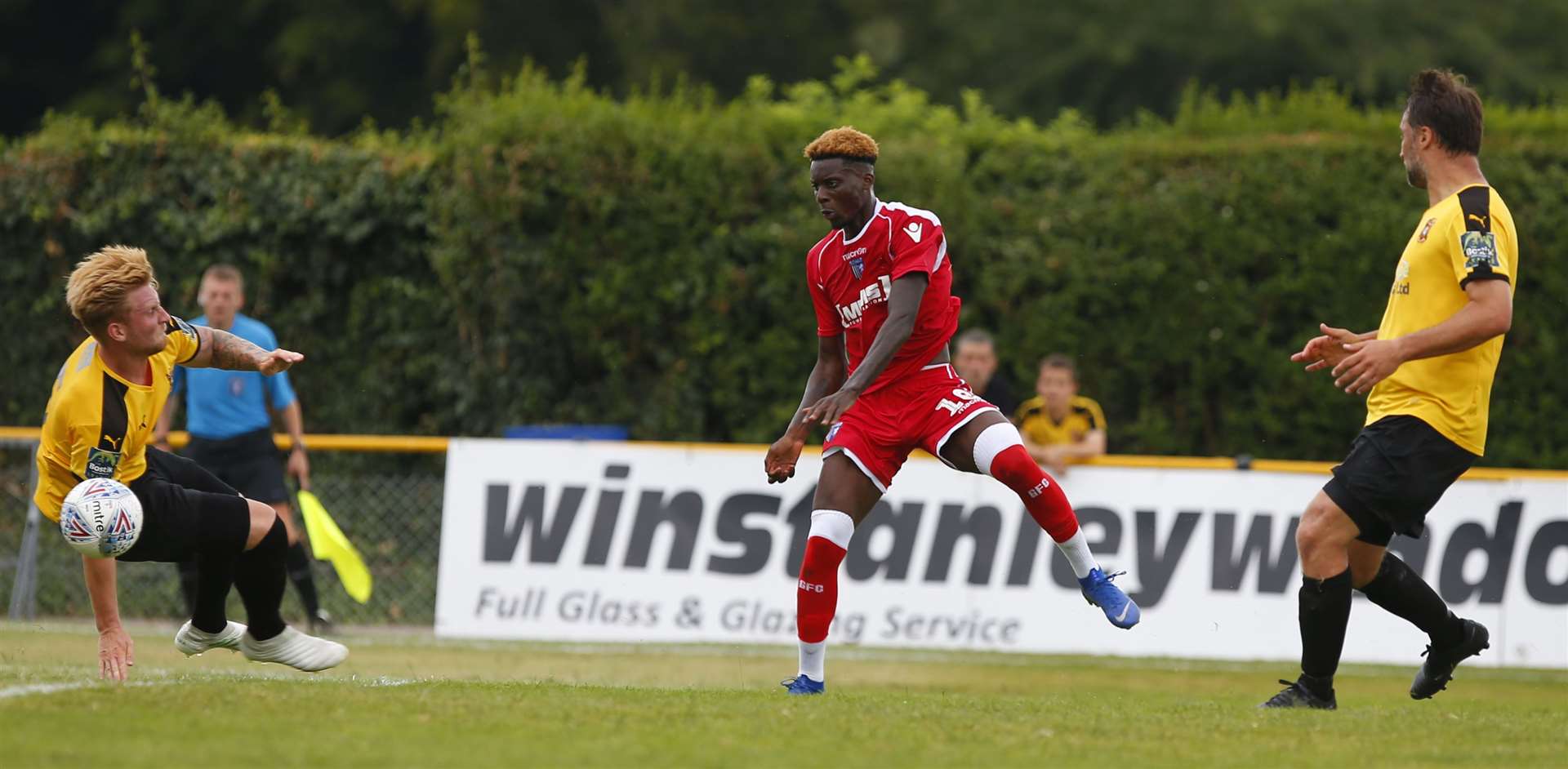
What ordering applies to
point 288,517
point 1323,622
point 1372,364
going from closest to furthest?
point 1372,364
point 1323,622
point 288,517

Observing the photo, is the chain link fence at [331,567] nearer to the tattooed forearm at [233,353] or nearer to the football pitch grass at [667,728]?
the football pitch grass at [667,728]

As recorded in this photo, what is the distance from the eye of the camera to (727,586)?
39.5 feet

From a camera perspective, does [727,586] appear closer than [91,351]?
No

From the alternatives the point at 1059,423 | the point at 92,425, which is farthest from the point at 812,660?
the point at 1059,423

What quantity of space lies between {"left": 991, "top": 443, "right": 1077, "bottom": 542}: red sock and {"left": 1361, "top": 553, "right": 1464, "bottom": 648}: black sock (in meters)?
1.23

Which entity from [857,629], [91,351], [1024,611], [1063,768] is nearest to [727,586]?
[857,629]

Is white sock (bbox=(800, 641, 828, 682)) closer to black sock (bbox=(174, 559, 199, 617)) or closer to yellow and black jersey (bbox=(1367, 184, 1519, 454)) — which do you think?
yellow and black jersey (bbox=(1367, 184, 1519, 454))

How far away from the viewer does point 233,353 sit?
722cm

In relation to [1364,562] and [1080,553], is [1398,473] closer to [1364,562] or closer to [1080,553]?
[1364,562]

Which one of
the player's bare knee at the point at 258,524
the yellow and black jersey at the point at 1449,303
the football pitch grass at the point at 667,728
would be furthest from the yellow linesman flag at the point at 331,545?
the yellow and black jersey at the point at 1449,303

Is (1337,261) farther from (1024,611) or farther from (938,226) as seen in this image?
(938,226)

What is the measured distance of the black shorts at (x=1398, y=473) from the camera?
664 cm

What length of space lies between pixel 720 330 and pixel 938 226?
20.6 feet

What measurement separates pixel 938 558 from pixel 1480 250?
232 inches
